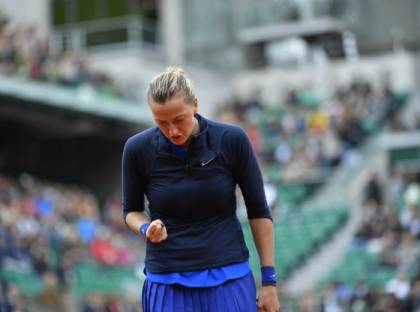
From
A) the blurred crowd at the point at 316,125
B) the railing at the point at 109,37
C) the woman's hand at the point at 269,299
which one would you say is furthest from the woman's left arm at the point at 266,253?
the railing at the point at 109,37

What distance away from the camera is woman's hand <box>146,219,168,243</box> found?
186 inches

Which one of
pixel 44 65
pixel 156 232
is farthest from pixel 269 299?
pixel 44 65

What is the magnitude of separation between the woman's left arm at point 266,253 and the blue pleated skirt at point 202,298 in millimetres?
74

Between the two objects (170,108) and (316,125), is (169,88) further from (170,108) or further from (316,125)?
(316,125)

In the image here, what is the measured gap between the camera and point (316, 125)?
25.4 meters

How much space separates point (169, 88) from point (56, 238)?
47.2 feet

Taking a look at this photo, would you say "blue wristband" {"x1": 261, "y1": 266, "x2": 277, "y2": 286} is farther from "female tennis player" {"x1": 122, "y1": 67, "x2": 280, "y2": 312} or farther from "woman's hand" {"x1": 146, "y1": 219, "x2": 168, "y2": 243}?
"woman's hand" {"x1": 146, "y1": 219, "x2": 168, "y2": 243}

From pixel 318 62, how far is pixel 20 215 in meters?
13.6

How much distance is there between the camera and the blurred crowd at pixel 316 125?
80.9 ft

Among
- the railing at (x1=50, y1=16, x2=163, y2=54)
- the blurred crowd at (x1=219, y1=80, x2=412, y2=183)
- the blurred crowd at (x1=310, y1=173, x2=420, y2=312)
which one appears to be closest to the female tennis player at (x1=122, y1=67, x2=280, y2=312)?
the blurred crowd at (x1=310, y1=173, x2=420, y2=312)

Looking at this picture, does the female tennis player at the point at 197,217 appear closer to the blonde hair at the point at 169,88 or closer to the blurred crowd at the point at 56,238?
the blonde hair at the point at 169,88

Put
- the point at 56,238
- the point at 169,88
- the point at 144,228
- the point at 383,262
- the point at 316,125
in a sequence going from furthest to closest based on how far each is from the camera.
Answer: the point at 316,125 < the point at 56,238 < the point at 383,262 < the point at 144,228 < the point at 169,88

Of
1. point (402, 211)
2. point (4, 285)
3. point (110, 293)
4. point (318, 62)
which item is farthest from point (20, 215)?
point (318, 62)

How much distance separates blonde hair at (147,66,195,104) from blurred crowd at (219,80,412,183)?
1955 cm
